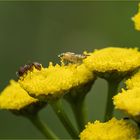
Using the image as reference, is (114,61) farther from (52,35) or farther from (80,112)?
(52,35)

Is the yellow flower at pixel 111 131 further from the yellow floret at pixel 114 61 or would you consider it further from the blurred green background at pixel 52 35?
the blurred green background at pixel 52 35

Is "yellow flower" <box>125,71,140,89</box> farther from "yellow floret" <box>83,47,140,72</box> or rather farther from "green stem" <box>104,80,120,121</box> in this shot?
"green stem" <box>104,80,120,121</box>

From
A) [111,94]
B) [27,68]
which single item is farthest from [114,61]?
[27,68]

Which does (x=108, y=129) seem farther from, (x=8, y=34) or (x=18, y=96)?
(x=8, y=34)

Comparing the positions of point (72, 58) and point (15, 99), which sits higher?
point (72, 58)

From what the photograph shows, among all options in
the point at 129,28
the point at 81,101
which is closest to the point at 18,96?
the point at 81,101

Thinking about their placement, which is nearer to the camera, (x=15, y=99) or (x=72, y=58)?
(x=72, y=58)

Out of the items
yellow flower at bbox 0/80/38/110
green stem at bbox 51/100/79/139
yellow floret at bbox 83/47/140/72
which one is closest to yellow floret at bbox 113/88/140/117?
yellow floret at bbox 83/47/140/72

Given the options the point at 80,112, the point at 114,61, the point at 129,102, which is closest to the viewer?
the point at 129,102
